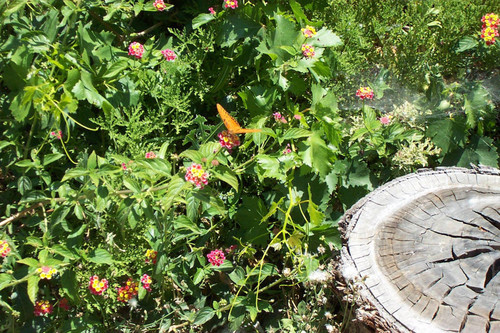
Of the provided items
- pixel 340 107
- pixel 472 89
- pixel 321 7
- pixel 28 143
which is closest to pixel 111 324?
pixel 28 143

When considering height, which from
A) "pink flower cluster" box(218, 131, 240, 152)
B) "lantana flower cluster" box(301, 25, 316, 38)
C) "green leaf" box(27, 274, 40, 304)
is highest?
"lantana flower cluster" box(301, 25, 316, 38)

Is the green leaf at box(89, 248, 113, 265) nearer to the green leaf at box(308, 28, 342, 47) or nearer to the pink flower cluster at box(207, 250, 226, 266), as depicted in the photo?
the pink flower cluster at box(207, 250, 226, 266)

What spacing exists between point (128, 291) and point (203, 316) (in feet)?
1.08

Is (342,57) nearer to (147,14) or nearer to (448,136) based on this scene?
(448,136)

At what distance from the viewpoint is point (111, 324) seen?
230 centimetres

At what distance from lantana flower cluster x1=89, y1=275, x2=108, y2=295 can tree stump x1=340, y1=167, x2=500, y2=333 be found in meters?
0.94

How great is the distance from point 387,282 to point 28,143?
1.55 meters

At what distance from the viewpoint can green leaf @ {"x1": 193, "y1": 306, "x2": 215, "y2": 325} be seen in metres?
2.19

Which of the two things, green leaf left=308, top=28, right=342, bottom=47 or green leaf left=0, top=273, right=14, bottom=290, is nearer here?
green leaf left=0, top=273, right=14, bottom=290

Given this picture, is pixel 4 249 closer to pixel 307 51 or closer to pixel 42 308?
pixel 42 308

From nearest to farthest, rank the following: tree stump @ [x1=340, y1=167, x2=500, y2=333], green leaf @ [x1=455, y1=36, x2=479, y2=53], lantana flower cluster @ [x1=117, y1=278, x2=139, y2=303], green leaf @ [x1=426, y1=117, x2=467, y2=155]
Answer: tree stump @ [x1=340, y1=167, x2=500, y2=333]
lantana flower cluster @ [x1=117, y1=278, x2=139, y2=303]
green leaf @ [x1=426, y1=117, x2=467, y2=155]
green leaf @ [x1=455, y1=36, x2=479, y2=53]

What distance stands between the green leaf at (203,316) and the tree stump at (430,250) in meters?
0.63

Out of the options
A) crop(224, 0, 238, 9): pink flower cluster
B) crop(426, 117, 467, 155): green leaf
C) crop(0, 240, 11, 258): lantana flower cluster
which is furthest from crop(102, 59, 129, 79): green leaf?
crop(426, 117, 467, 155): green leaf

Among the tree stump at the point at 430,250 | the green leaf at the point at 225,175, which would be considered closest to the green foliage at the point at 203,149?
the green leaf at the point at 225,175
